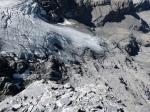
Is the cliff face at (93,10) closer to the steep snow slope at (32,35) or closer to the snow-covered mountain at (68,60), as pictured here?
the snow-covered mountain at (68,60)

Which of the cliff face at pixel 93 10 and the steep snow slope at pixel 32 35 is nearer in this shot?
the steep snow slope at pixel 32 35

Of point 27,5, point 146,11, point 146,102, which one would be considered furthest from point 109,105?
point 146,11

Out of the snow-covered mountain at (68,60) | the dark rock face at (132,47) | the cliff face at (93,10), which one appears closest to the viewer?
the snow-covered mountain at (68,60)

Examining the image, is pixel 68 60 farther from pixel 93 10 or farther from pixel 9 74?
pixel 93 10

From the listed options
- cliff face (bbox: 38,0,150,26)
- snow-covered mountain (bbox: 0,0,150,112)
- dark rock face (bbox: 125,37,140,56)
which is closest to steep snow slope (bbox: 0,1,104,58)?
snow-covered mountain (bbox: 0,0,150,112)

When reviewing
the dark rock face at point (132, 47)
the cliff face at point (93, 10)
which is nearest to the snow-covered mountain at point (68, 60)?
the dark rock face at point (132, 47)

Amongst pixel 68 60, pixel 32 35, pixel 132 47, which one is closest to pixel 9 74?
pixel 68 60

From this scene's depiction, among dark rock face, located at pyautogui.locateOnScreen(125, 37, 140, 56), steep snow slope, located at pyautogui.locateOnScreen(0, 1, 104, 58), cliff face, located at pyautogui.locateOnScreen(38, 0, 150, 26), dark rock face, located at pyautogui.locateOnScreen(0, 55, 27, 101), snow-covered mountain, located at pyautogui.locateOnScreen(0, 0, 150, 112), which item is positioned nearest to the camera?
snow-covered mountain, located at pyautogui.locateOnScreen(0, 0, 150, 112)

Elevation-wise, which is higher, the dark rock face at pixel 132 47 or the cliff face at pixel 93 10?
the cliff face at pixel 93 10

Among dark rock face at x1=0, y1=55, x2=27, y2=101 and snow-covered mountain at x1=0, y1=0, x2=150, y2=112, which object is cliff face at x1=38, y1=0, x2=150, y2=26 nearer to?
snow-covered mountain at x1=0, y1=0, x2=150, y2=112

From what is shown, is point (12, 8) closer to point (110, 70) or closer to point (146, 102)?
point (110, 70)
